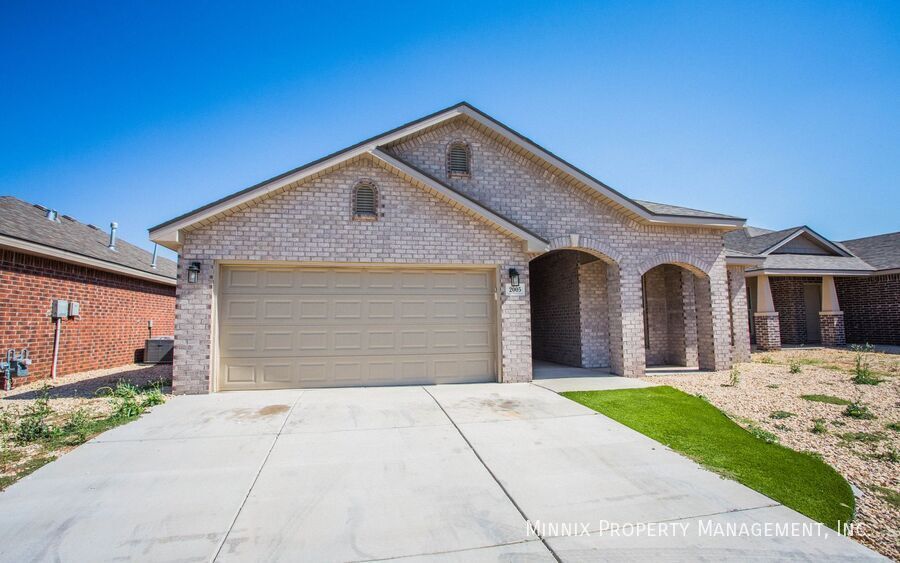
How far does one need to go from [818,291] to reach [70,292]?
2539cm

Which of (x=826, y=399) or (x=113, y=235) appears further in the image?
(x=113, y=235)

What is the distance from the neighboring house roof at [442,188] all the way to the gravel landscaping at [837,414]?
3.88 m

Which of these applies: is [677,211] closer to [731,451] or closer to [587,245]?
[587,245]

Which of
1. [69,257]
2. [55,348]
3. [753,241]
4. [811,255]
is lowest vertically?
[55,348]

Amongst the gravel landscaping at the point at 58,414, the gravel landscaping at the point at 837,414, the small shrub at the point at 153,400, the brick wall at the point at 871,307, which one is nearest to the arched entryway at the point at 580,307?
the gravel landscaping at the point at 837,414

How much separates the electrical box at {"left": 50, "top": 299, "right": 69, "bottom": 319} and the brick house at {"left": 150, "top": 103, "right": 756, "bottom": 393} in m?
4.43

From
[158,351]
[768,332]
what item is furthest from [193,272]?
[768,332]

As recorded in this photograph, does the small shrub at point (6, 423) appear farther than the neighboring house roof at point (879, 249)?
No

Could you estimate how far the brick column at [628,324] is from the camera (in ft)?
34.5

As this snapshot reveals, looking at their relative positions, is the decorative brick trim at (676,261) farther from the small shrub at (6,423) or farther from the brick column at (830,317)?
the small shrub at (6,423)

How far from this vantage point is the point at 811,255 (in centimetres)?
1811

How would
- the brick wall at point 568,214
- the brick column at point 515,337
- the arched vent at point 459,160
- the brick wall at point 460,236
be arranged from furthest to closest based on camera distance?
the arched vent at point 459,160, the brick wall at point 568,214, the brick column at point 515,337, the brick wall at point 460,236

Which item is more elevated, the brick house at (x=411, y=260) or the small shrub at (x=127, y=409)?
the brick house at (x=411, y=260)

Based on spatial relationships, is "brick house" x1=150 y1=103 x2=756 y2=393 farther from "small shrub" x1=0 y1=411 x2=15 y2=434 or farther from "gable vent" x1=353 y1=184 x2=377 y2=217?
"small shrub" x1=0 y1=411 x2=15 y2=434
